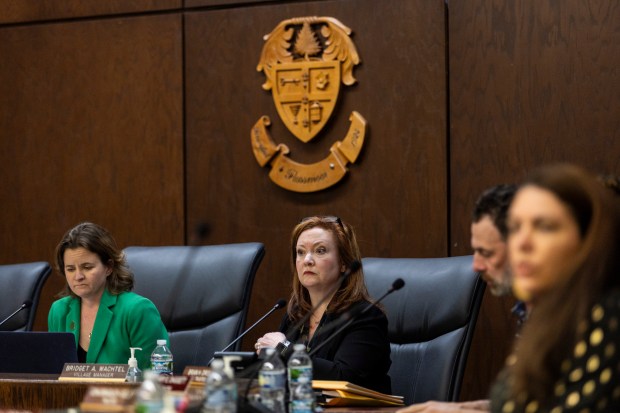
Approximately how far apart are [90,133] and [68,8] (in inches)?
24.9

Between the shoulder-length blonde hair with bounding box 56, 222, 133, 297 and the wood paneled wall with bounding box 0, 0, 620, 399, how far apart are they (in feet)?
2.45

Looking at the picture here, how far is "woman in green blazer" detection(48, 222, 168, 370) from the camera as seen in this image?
3754 millimetres

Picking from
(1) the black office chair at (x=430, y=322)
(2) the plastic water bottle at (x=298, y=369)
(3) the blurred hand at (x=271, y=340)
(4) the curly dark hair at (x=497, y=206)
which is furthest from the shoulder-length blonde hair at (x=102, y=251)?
(4) the curly dark hair at (x=497, y=206)

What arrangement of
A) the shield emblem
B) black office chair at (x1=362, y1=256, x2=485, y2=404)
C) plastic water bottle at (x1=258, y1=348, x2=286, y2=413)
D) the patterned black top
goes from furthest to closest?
the shield emblem, black office chair at (x1=362, y1=256, x2=485, y2=404), plastic water bottle at (x1=258, y1=348, x2=286, y2=413), the patterned black top

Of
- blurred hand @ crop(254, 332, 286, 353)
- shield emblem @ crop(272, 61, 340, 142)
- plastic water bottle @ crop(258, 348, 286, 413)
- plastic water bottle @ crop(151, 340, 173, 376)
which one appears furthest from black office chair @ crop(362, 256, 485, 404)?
shield emblem @ crop(272, 61, 340, 142)

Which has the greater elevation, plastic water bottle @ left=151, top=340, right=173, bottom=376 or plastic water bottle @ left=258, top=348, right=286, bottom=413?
plastic water bottle @ left=258, top=348, right=286, bottom=413

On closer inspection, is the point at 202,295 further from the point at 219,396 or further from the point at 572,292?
the point at 572,292

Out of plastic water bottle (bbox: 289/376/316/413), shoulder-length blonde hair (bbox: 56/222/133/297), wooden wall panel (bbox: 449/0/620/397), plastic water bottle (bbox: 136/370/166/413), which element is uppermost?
wooden wall panel (bbox: 449/0/620/397)

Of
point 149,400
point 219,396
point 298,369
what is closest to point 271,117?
point 298,369

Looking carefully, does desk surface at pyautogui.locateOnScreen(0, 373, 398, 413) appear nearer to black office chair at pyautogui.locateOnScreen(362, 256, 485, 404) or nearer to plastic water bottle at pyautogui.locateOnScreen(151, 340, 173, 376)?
plastic water bottle at pyautogui.locateOnScreen(151, 340, 173, 376)

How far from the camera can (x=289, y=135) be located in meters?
4.52

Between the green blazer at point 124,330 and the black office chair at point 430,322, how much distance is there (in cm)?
83

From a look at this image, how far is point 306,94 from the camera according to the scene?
4.46 meters

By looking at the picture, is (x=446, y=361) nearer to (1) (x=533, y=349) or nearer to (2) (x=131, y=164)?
(1) (x=533, y=349)
